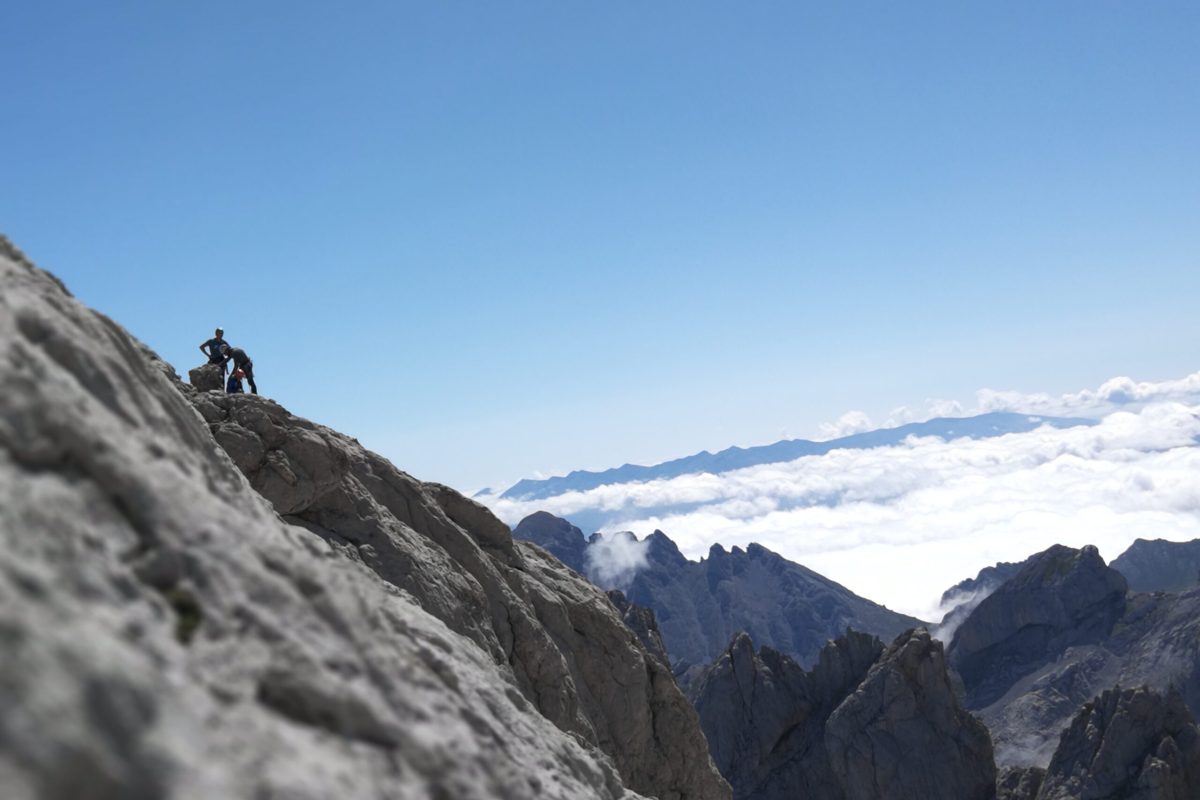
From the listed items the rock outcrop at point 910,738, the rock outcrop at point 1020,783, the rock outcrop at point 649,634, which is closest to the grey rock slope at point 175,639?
the rock outcrop at point 649,634

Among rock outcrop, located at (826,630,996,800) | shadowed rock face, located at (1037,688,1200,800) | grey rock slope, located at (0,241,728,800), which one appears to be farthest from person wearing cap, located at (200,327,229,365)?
rock outcrop, located at (826,630,996,800)

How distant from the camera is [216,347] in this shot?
3325 cm

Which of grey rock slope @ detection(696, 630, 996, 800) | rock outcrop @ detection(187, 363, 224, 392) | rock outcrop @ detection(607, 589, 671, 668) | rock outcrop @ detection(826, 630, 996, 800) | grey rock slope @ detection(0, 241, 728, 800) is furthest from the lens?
grey rock slope @ detection(696, 630, 996, 800)

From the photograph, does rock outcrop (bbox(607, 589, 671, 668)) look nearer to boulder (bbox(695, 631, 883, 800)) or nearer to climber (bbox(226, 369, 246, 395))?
climber (bbox(226, 369, 246, 395))

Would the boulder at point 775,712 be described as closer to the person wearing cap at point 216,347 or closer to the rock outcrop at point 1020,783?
the rock outcrop at point 1020,783

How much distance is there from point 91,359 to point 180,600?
3.56 meters

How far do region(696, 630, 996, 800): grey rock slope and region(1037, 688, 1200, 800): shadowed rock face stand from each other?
13644mm

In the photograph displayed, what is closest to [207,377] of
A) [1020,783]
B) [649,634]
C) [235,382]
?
[235,382]

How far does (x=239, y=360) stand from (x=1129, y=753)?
100398 mm

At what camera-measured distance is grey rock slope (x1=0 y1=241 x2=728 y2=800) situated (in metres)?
5.88

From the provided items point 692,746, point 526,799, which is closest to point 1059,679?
point 692,746

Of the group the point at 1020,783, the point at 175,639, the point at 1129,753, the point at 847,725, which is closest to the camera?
the point at 175,639

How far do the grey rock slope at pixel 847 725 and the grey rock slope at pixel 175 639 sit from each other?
114 m

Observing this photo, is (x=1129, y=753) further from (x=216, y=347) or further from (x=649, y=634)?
(x=216, y=347)
